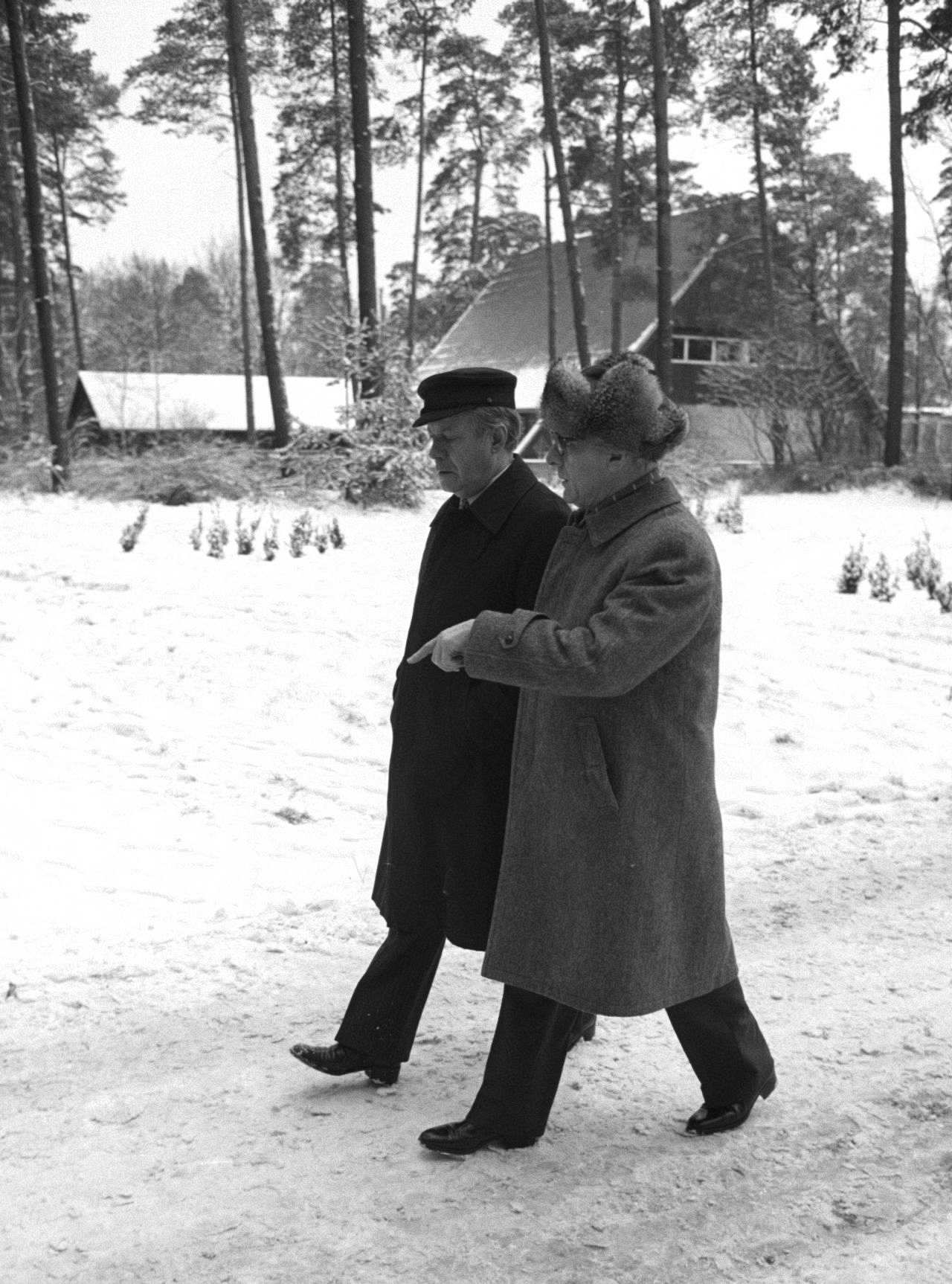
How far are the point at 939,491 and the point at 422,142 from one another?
18.3 m

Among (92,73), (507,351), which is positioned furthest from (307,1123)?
(507,351)

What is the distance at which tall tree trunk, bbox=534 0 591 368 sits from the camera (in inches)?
890

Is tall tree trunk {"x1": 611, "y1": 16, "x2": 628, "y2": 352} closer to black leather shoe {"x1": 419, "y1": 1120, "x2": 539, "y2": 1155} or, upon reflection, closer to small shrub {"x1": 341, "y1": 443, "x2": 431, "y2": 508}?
small shrub {"x1": 341, "y1": 443, "x2": 431, "y2": 508}

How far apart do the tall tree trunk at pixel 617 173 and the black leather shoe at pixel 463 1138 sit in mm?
25313

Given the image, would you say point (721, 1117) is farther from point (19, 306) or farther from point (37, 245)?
point (19, 306)

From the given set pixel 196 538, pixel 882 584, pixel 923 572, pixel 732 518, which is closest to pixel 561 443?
pixel 882 584

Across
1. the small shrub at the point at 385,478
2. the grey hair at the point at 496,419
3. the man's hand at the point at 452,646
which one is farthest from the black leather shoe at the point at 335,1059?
the small shrub at the point at 385,478

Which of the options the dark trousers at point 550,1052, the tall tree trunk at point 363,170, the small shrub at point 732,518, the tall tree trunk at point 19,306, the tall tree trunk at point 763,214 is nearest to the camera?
the dark trousers at point 550,1052

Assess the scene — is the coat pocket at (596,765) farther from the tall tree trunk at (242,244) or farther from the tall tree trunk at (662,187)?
the tall tree trunk at (242,244)

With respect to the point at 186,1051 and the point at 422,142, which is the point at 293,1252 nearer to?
the point at 186,1051

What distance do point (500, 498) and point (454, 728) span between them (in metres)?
0.57

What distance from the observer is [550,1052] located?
10.1 feet

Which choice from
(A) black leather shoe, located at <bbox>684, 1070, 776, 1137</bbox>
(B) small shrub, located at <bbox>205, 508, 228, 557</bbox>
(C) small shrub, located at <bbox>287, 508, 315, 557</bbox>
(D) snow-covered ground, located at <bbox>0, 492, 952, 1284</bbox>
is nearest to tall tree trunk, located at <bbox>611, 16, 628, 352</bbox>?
(C) small shrub, located at <bbox>287, 508, 315, 557</bbox>

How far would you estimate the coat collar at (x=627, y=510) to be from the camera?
2871 mm
